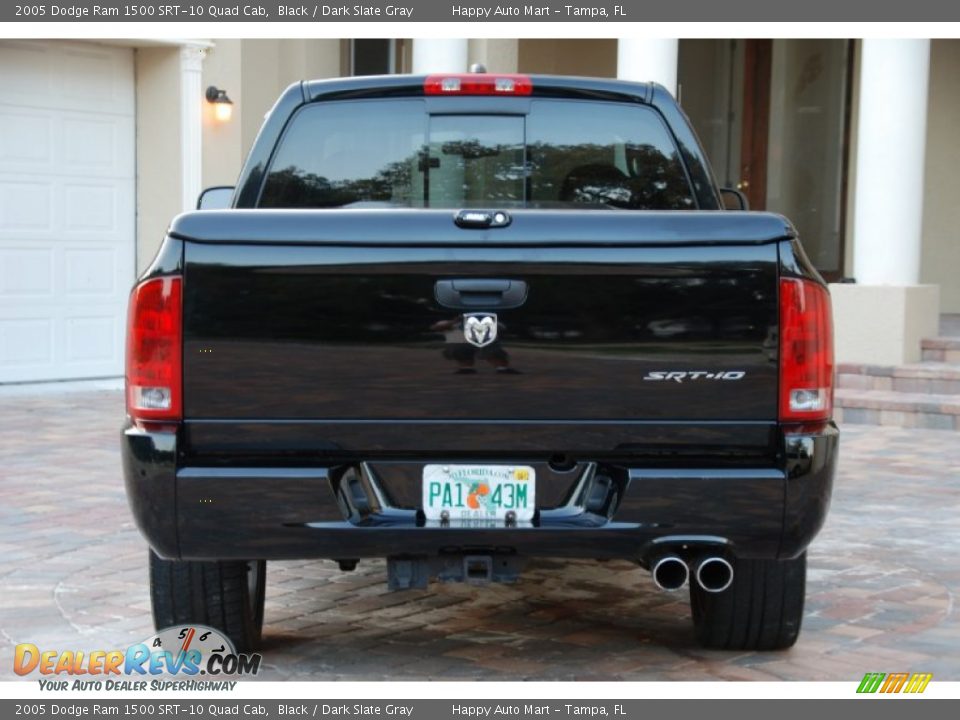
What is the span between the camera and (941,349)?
1150cm

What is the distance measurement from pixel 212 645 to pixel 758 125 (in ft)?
43.2

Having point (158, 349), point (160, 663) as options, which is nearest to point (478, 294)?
point (158, 349)

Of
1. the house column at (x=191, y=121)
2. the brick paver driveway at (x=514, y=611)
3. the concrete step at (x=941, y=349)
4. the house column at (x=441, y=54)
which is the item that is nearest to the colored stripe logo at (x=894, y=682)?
the brick paver driveway at (x=514, y=611)

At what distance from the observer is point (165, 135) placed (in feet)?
43.1

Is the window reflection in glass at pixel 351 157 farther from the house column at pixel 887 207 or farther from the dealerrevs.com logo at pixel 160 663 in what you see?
the house column at pixel 887 207

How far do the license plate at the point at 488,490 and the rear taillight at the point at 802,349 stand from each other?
72cm

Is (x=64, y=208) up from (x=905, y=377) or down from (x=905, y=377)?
up

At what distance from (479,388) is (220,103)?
1015 cm

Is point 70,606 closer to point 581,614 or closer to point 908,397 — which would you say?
point 581,614

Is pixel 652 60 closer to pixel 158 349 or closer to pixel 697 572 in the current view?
pixel 697 572

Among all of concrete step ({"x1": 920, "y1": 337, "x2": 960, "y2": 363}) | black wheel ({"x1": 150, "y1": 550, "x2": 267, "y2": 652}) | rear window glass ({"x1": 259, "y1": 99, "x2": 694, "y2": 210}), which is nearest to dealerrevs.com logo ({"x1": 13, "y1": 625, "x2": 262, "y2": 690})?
black wheel ({"x1": 150, "y1": 550, "x2": 267, "y2": 652})

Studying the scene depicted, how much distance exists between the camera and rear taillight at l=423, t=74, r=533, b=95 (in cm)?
510

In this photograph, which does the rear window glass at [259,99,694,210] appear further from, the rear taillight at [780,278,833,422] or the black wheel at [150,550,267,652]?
the black wheel at [150,550,267,652]
